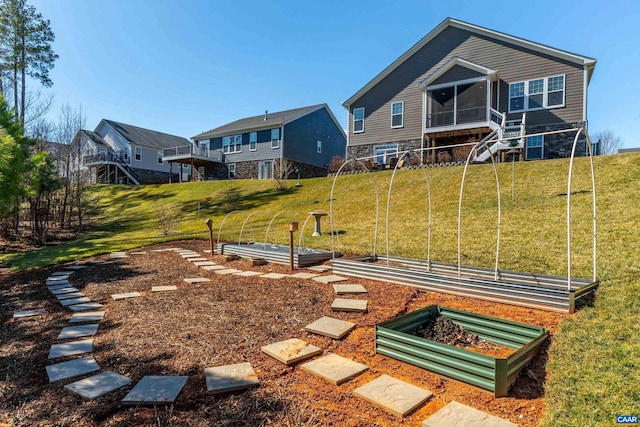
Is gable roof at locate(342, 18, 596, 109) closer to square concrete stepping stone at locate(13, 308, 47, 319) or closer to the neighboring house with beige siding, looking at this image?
the neighboring house with beige siding

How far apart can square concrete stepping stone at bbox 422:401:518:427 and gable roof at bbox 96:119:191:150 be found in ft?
121

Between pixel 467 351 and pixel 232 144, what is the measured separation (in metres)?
28.5

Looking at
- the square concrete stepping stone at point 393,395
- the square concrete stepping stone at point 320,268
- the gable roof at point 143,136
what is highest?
the gable roof at point 143,136

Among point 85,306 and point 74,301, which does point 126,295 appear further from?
point 74,301

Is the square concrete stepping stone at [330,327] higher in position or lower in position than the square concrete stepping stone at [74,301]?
higher

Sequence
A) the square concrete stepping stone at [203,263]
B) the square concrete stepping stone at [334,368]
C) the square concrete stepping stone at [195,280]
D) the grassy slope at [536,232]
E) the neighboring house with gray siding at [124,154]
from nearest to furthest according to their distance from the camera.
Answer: the grassy slope at [536,232], the square concrete stepping stone at [334,368], the square concrete stepping stone at [195,280], the square concrete stepping stone at [203,263], the neighboring house with gray siding at [124,154]

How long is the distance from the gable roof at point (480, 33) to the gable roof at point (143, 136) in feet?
77.0

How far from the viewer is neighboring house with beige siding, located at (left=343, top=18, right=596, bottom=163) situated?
611 inches

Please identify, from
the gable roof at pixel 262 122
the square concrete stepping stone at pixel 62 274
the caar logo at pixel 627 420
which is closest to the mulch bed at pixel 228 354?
the caar logo at pixel 627 420

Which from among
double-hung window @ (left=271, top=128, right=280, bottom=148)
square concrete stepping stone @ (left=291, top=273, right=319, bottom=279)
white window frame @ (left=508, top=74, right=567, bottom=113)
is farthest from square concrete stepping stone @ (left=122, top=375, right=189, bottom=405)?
double-hung window @ (left=271, top=128, right=280, bottom=148)

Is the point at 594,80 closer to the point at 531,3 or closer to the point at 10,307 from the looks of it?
the point at 531,3

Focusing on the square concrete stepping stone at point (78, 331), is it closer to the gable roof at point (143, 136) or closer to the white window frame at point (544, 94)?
the white window frame at point (544, 94)

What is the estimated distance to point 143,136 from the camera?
34844 mm

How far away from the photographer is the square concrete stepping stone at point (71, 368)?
2.72 m
